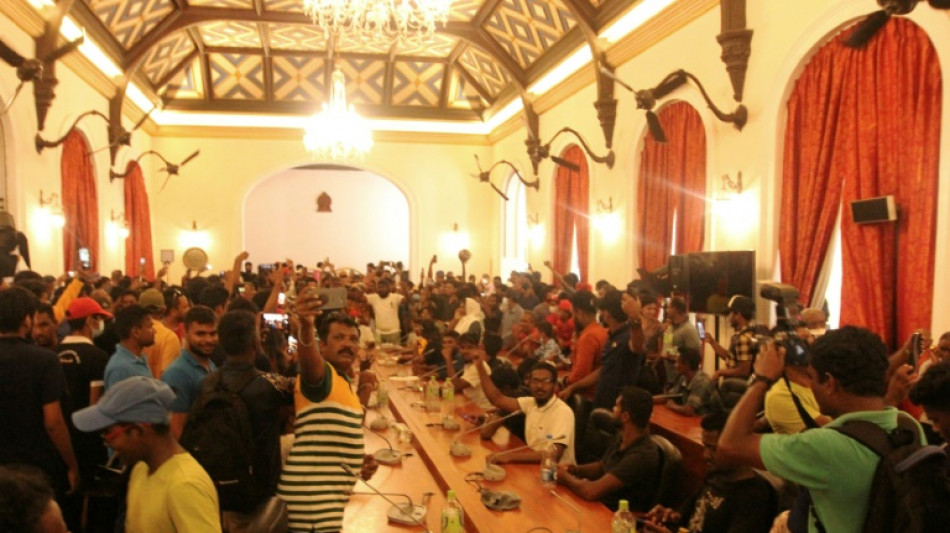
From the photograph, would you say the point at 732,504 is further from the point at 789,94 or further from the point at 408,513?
the point at 789,94

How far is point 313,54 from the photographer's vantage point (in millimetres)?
16609

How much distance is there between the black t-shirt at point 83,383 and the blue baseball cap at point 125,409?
1.99m

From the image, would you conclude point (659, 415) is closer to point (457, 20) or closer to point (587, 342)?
point (587, 342)

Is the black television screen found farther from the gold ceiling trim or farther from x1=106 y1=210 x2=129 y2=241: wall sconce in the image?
x1=106 y1=210 x2=129 y2=241: wall sconce

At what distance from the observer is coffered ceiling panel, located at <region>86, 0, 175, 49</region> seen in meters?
11.9

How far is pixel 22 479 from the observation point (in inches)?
59.4

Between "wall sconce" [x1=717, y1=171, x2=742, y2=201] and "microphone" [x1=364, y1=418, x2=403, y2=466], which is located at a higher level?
"wall sconce" [x1=717, y1=171, x2=742, y2=201]

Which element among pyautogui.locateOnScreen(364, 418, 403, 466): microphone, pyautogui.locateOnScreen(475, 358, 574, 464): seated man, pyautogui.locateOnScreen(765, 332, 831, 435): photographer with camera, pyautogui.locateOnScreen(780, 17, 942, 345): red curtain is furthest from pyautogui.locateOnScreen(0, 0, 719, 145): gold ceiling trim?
pyautogui.locateOnScreen(364, 418, 403, 466): microphone

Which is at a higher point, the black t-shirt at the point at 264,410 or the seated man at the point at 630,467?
the black t-shirt at the point at 264,410

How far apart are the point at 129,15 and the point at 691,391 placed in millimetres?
11092

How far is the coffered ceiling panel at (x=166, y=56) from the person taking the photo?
49.3ft

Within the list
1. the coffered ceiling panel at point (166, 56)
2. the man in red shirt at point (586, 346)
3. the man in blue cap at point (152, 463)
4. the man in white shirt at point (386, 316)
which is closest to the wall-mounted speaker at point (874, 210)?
the man in red shirt at point (586, 346)

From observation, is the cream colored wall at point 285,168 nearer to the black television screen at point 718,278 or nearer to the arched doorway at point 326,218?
the arched doorway at point 326,218

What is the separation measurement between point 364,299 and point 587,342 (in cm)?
433
